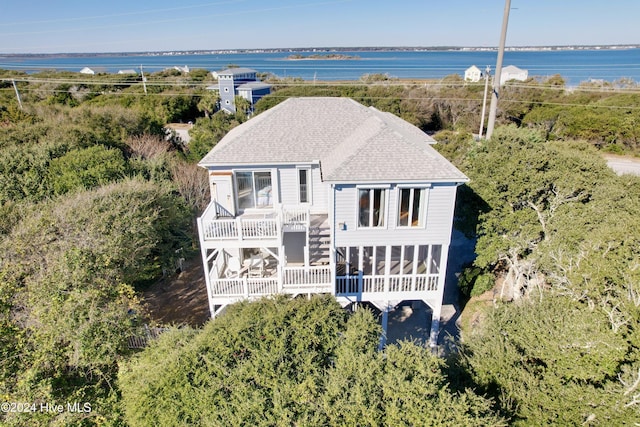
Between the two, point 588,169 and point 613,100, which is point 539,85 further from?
point 588,169

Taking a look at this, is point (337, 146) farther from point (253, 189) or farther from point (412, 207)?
point (412, 207)

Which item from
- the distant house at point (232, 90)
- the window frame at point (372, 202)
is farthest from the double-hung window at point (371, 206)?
the distant house at point (232, 90)

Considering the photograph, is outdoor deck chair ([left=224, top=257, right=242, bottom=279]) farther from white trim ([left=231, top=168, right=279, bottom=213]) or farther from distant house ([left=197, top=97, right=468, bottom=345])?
white trim ([left=231, top=168, right=279, bottom=213])

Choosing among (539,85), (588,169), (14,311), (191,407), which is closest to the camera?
(191,407)

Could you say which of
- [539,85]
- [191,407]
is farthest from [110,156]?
[539,85]

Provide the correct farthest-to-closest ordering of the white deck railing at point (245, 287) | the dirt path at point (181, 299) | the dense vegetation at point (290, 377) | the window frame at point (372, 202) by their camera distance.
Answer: the dirt path at point (181, 299), the white deck railing at point (245, 287), the window frame at point (372, 202), the dense vegetation at point (290, 377)

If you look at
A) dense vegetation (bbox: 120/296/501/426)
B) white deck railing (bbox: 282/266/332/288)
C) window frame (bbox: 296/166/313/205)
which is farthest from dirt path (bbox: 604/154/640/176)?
dense vegetation (bbox: 120/296/501/426)

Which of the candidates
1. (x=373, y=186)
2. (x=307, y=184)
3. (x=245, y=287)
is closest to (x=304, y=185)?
(x=307, y=184)

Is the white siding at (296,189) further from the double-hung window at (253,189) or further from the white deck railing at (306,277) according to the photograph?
the white deck railing at (306,277)
